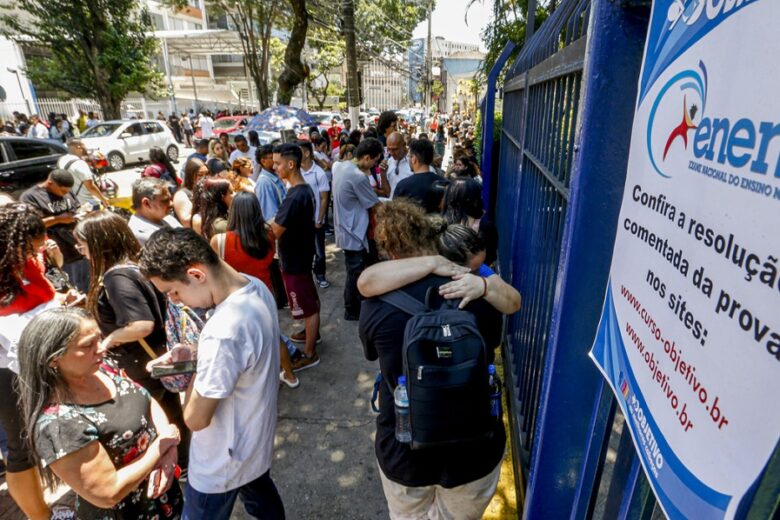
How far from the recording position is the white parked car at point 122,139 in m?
15.1

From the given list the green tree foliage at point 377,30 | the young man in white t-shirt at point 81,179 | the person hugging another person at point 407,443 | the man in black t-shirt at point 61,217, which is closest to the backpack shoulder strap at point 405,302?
the person hugging another person at point 407,443

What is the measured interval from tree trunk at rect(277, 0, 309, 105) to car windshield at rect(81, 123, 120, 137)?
768cm

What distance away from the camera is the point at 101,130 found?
51.2 ft

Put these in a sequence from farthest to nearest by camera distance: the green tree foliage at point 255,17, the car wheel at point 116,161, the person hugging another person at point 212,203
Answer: the green tree foliage at point 255,17
the car wheel at point 116,161
the person hugging another person at point 212,203

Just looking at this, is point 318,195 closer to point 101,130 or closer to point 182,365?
point 182,365

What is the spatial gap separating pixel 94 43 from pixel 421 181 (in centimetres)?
1906

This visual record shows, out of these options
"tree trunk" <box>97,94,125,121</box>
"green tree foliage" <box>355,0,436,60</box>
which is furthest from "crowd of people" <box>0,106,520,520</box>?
"green tree foliage" <box>355,0,436,60</box>

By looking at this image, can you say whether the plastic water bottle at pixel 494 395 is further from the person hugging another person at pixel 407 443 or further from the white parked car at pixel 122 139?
the white parked car at pixel 122 139

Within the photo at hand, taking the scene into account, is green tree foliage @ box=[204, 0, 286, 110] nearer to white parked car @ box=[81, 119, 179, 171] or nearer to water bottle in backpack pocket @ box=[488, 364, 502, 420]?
white parked car @ box=[81, 119, 179, 171]

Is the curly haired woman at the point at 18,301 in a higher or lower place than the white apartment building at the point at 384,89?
lower

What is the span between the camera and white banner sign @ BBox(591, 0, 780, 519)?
1.86 feet

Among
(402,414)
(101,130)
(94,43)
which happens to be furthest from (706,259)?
(94,43)

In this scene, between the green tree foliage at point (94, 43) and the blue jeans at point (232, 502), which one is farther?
the green tree foliage at point (94, 43)

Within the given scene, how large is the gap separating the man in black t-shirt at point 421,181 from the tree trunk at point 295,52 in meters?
8.38
